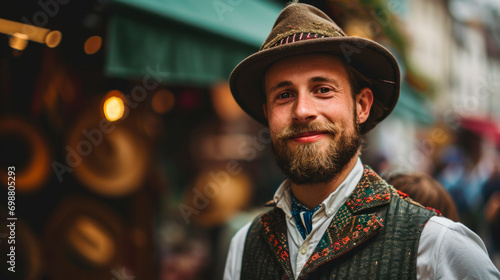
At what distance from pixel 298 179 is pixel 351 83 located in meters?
0.51

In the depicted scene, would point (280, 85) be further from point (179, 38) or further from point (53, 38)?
point (53, 38)

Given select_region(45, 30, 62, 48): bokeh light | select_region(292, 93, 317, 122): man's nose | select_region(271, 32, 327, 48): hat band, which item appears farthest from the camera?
select_region(45, 30, 62, 48): bokeh light

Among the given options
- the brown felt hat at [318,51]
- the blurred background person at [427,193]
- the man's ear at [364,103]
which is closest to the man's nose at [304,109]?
the brown felt hat at [318,51]

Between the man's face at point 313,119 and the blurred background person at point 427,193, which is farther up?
the man's face at point 313,119

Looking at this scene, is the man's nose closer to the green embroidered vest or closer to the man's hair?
the man's hair

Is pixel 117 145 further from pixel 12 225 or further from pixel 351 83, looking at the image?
pixel 351 83

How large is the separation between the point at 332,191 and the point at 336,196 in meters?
0.04

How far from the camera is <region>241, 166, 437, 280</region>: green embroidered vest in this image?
1447 millimetres

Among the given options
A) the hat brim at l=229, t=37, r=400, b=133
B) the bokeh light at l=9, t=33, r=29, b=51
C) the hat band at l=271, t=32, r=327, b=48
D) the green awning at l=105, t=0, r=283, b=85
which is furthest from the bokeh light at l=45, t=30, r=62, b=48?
the hat band at l=271, t=32, r=327, b=48

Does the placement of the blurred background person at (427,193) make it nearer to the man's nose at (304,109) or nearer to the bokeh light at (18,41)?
the man's nose at (304,109)

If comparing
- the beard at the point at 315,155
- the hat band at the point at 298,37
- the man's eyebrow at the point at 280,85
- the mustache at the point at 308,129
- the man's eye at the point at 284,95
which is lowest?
the beard at the point at 315,155

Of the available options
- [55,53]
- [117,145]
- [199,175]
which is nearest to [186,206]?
[199,175]

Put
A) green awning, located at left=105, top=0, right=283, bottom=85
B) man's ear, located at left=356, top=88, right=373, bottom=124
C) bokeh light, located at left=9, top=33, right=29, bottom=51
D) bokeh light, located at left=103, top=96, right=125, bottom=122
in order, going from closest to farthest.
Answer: man's ear, located at left=356, top=88, right=373, bottom=124
green awning, located at left=105, top=0, right=283, bottom=85
bokeh light, located at left=9, top=33, right=29, bottom=51
bokeh light, located at left=103, top=96, right=125, bottom=122

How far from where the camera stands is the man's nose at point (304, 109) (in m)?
1.63
